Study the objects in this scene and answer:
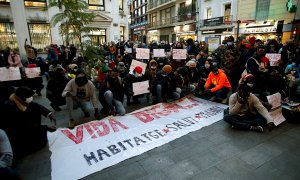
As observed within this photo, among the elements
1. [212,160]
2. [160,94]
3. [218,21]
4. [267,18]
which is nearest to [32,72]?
[160,94]

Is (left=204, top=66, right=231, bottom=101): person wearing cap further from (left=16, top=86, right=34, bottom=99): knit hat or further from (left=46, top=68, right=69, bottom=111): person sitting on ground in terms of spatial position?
(left=16, top=86, right=34, bottom=99): knit hat

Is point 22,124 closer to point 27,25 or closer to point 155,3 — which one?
point 27,25

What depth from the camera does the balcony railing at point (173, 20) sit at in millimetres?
26370

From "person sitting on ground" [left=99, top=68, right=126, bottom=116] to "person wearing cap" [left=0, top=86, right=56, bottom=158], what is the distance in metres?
1.81

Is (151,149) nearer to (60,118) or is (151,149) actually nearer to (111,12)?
(60,118)

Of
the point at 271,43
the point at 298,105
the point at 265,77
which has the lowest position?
the point at 298,105

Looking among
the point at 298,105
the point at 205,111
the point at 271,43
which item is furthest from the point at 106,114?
the point at 271,43

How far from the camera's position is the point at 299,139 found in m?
3.85

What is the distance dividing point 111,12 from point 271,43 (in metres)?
15.3

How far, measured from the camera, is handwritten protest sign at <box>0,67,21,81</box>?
6277mm

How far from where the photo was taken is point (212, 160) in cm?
328

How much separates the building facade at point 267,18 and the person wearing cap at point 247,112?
46.9 ft

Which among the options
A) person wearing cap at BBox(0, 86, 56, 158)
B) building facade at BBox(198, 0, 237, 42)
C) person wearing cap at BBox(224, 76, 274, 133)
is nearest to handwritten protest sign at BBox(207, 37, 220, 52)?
person wearing cap at BBox(224, 76, 274, 133)

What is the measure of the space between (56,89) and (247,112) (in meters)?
5.12
